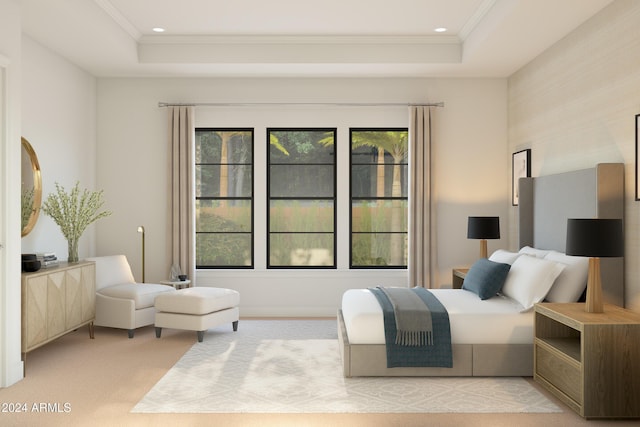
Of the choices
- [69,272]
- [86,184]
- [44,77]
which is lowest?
[69,272]

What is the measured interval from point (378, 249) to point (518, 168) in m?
2.06

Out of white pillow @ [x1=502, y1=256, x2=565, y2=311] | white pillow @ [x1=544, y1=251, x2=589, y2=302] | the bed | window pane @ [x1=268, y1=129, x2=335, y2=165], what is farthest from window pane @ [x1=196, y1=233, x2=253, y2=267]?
white pillow @ [x1=544, y1=251, x2=589, y2=302]

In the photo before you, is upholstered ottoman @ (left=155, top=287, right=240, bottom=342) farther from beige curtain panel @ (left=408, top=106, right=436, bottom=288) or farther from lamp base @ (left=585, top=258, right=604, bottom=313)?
lamp base @ (left=585, top=258, right=604, bottom=313)

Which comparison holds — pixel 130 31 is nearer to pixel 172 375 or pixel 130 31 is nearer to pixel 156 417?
pixel 172 375

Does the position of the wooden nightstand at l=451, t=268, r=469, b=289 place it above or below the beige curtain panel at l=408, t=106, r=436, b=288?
below

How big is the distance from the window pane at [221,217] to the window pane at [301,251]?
0.49 m

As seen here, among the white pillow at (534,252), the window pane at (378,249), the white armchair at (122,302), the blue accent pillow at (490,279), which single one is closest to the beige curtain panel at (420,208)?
the window pane at (378,249)

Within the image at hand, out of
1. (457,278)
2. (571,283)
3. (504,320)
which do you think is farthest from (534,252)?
(504,320)

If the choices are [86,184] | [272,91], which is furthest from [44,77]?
[272,91]

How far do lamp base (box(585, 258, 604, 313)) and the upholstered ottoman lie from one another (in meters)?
3.62

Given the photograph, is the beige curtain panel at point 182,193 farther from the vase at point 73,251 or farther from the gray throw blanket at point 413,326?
the gray throw blanket at point 413,326

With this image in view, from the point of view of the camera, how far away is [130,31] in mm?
6168

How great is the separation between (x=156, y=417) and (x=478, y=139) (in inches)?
212

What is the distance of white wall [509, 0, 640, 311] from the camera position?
4.48 metres
